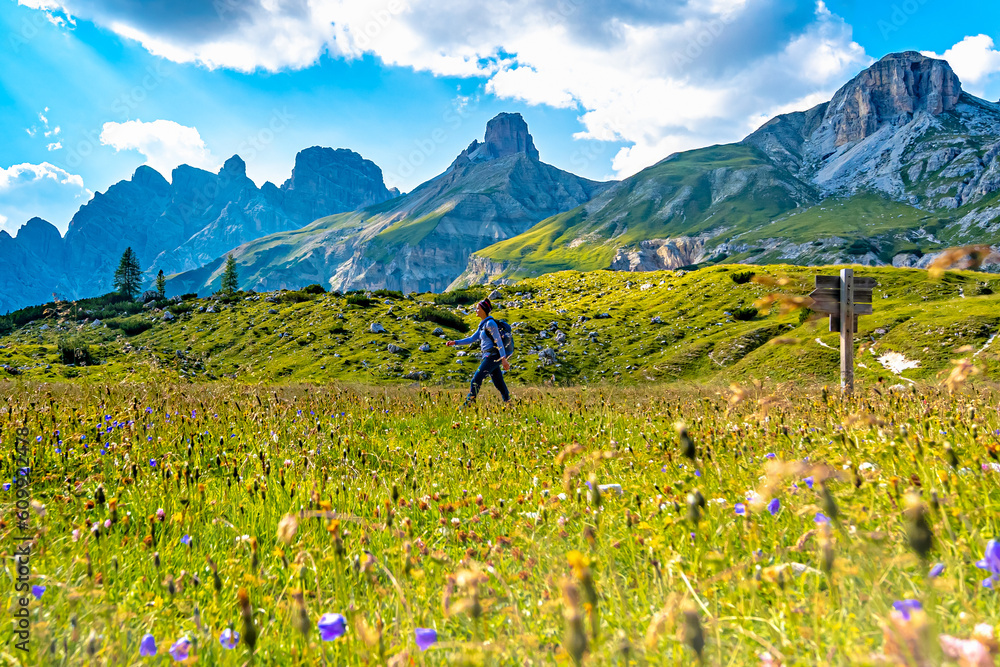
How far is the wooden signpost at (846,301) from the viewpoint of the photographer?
38.8ft

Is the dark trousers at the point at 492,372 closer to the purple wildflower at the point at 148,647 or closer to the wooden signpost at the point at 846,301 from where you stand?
the wooden signpost at the point at 846,301

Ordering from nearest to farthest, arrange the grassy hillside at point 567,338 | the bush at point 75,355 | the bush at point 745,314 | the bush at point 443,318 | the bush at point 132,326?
1. the grassy hillside at point 567,338
2. the bush at point 75,355
3. the bush at point 132,326
4. the bush at point 745,314
5. the bush at point 443,318

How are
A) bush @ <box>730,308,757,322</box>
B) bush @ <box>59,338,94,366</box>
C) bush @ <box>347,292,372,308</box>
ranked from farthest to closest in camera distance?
bush @ <box>347,292,372,308</box> → bush @ <box>730,308,757,322</box> → bush @ <box>59,338,94,366</box>

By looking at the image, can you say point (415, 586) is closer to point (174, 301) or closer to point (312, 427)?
point (312, 427)

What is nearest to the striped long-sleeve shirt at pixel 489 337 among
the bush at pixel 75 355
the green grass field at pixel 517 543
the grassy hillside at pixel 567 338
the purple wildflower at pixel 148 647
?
the green grass field at pixel 517 543

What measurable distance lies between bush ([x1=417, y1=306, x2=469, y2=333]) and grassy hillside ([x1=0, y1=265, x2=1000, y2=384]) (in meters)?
0.38

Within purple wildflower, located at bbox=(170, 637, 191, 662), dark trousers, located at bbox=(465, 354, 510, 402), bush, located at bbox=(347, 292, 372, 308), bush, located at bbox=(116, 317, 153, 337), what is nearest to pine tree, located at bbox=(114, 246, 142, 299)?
bush, located at bbox=(116, 317, 153, 337)

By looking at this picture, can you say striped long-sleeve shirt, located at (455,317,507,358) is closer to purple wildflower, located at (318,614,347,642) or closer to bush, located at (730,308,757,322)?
purple wildflower, located at (318,614,347,642)

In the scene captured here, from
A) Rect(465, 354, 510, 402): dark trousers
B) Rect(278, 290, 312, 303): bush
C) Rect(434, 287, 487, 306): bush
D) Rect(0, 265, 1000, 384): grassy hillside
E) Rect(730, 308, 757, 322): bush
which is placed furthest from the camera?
Rect(434, 287, 487, 306): bush

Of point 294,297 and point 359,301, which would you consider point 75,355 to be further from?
point 359,301

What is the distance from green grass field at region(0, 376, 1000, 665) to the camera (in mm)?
1786

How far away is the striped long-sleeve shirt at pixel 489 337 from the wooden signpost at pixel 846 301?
24.6ft

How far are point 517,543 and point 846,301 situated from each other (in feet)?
38.8

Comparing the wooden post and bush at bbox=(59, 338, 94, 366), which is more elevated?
bush at bbox=(59, 338, 94, 366)
